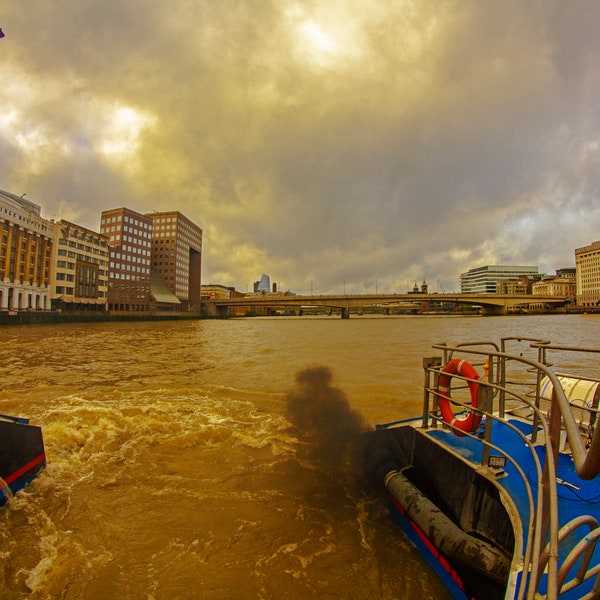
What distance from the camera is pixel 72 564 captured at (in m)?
3.66

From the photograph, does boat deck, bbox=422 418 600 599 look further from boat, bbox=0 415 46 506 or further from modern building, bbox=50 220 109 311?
modern building, bbox=50 220 109 311

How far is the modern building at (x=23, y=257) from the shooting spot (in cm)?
5995

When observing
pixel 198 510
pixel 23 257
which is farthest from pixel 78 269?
pixel 198 510

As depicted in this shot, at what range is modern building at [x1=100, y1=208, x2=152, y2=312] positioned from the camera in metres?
92.6

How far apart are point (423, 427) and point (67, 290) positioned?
9012cm

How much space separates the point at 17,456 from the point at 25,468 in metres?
0.28

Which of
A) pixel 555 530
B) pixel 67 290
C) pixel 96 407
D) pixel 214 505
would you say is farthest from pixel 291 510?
pixel 67 290

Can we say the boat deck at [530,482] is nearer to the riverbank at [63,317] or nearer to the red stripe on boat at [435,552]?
the red stripe on boat at [435,552]

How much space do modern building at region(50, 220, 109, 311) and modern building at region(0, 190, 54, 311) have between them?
1661 millimetres

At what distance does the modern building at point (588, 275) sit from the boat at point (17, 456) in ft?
555

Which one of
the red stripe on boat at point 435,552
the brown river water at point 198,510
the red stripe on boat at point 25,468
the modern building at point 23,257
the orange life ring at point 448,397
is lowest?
the brown river water at point 198,510

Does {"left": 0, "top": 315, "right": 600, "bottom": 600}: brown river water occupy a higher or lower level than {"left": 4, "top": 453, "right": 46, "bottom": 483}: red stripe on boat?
lower

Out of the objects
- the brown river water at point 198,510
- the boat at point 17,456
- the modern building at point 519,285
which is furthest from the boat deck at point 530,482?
the modern building at point 519,285

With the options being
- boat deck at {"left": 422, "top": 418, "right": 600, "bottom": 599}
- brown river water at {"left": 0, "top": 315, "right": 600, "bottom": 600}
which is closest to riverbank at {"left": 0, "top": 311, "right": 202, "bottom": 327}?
brown river water at {"left": 0, "top": 315, "right": 600, "bottom": 600}
